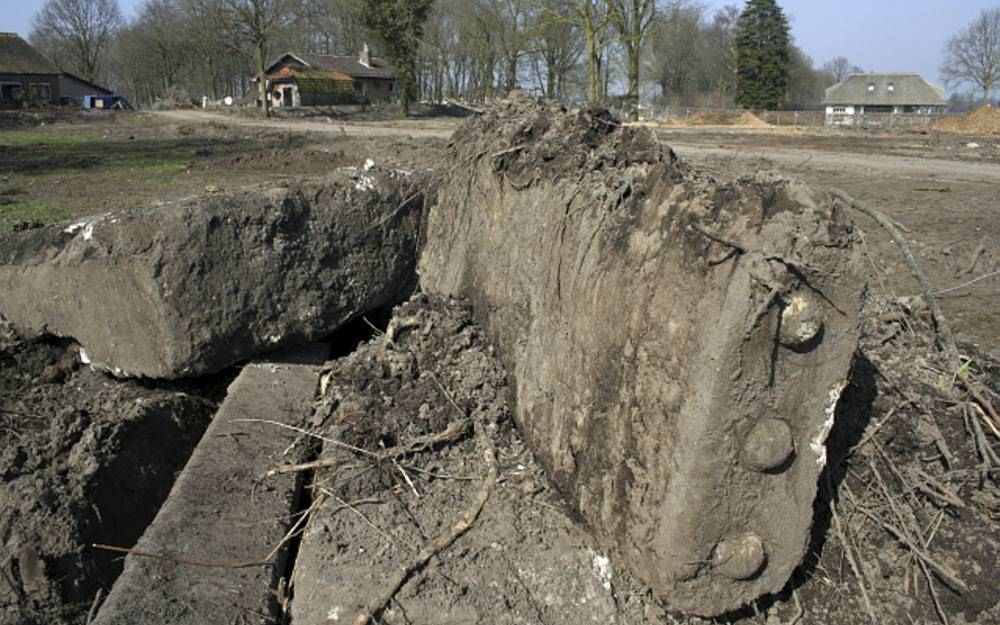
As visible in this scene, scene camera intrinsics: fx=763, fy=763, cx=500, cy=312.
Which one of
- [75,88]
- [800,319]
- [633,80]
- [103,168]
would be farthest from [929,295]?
[75,88]

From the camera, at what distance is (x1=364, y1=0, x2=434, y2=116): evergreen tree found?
3538 cm

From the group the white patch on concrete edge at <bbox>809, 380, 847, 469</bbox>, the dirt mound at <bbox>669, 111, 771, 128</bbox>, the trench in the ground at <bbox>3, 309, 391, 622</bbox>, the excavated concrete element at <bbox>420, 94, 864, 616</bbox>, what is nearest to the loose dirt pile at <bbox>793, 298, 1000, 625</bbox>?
the excavated concrete element at <bbox>420, 94, 864, 616</bbox>

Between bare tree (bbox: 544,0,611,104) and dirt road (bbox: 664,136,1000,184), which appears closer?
dirt road (bbox: 664,136,1000,184)

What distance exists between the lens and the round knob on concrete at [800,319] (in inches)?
83.8

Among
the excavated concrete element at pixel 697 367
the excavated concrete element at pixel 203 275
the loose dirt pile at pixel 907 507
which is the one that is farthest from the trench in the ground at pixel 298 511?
the loose dirt pile at pixel 907 507

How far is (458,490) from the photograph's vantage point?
2.99 m

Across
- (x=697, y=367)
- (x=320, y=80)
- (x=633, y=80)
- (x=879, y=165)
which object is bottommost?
(x=697, y=367)

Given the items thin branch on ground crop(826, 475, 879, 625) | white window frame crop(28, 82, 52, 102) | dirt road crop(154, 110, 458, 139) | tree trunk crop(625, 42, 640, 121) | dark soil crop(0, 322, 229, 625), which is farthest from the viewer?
white window frame crop(28, 82, 52, 102)

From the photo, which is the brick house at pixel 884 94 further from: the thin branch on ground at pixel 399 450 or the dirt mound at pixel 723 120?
the thin branch on ground at pixel 399 450

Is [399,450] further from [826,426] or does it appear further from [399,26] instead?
[399,26]

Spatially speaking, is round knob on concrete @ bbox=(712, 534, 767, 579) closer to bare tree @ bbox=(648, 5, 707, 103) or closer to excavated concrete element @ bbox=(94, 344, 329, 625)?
excavated concrete element @ bbox=(94, 344, 329, 625)

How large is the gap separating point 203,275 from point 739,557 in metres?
2.91

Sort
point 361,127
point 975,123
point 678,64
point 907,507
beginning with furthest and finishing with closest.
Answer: point 678,64
point 975,123
point 361,127
point 907,507

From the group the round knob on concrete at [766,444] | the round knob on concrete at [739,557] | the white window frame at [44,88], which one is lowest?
the round knob on concrete at [739,557]
